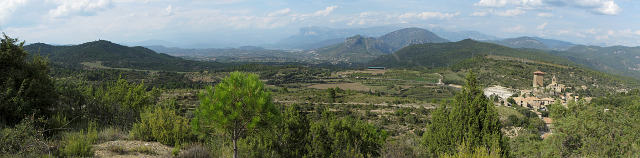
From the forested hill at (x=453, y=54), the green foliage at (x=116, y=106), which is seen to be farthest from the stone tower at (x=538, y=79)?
the green foliage at (x=116, y=106)

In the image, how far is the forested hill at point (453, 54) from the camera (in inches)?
4710

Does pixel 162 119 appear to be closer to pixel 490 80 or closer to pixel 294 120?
pixel 294 120

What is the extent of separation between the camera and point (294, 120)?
296 inches

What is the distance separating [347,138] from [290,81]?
7633cm

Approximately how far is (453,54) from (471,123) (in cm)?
14833

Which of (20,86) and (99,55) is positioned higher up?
(99,55)

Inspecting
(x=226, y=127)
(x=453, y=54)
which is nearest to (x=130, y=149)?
(x=226, y=127)

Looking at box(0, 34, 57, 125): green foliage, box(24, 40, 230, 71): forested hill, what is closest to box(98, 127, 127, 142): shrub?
box(0, 34, 57, 125): green foliage

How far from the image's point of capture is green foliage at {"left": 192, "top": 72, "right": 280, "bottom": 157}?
16.0 ft

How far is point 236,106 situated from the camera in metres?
4.87

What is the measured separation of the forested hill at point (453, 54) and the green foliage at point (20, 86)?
427 feet

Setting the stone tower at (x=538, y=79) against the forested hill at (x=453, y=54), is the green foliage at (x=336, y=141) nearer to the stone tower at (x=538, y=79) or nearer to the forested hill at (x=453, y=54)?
the stone tower at (x=538, y=79)

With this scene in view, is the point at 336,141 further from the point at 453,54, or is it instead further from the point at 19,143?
the point at 453,54

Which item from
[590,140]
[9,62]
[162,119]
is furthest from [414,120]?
[9,62]
